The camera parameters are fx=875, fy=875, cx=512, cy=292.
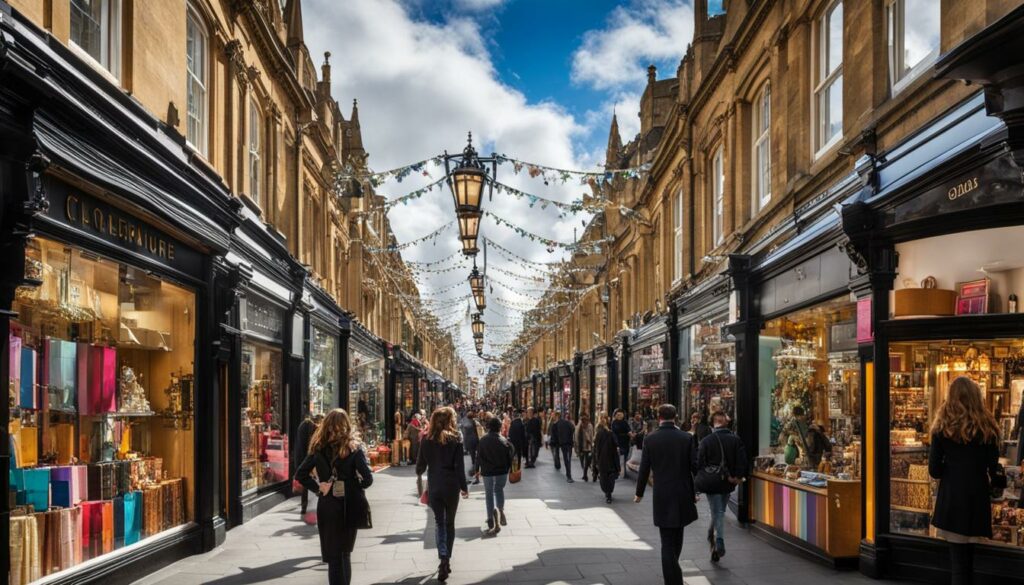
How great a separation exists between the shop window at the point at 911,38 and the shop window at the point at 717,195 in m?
7.77

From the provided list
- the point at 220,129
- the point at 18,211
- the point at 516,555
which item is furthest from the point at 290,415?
the point at 18,211

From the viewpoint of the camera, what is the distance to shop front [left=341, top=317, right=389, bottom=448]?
81.2 ft

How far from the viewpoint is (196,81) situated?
1223 centimetres

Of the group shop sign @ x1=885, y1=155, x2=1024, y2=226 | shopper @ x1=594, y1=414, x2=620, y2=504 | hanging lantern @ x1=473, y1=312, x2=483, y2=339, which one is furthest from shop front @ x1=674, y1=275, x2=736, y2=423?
hanging lantern @ x1=473, y1=312, x2=483, y2=339

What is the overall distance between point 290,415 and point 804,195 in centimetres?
1064

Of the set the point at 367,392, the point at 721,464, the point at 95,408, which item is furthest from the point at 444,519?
the point at 367,392

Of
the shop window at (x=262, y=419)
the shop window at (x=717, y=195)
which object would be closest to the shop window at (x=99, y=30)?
the shop window at (x=262, y=419)

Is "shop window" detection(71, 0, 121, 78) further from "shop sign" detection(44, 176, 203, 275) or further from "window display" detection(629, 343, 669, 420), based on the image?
"window display" detection(629, 343, 669, 420)

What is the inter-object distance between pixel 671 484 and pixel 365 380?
2127cm

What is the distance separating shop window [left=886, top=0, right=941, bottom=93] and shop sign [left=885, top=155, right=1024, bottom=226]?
4.51 feet

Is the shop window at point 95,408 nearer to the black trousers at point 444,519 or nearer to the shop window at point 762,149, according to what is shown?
the black trousers at point 444,519

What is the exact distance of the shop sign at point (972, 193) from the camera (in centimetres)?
732

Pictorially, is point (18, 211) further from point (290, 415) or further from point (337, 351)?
point (337, 351)

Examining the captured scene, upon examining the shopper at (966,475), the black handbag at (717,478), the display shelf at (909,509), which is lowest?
the display shelf at (909,509)
